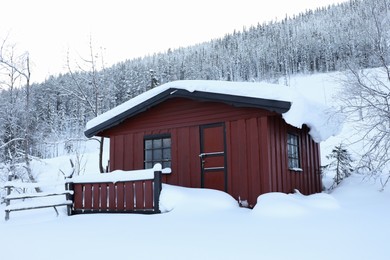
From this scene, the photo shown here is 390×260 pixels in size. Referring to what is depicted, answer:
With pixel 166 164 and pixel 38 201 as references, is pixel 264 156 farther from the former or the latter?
pixel 38 201

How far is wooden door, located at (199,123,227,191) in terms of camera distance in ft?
28.2

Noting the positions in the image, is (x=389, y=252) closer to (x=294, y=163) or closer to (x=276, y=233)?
(x=276, y=233)

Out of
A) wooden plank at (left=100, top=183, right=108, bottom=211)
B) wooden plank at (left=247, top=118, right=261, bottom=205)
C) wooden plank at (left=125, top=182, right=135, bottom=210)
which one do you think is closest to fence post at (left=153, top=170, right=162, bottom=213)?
wooden plank at (left=125, top=182, right=135, bottom=210)

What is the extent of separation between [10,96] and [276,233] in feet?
62.9

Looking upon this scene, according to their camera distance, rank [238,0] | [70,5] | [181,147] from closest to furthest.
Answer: [181,147] → [238,0] → [70,5]

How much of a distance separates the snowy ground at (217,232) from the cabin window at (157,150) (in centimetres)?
204

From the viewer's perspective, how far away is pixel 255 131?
810cm

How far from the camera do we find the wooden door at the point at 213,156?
859 cm

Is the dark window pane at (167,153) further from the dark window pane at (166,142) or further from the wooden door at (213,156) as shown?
the wooden door at (213,156)

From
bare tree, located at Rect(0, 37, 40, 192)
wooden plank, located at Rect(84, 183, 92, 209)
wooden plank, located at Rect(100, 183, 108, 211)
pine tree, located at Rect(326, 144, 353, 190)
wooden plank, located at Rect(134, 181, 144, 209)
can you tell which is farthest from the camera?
bare tree, located at Rect(0, 37, 40, 192)

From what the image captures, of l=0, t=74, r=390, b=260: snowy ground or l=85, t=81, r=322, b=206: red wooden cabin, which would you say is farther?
l=85, t=81, r=322, b=206: red wooden cabin

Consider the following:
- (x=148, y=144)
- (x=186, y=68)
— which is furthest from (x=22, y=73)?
(x=186, y=68)

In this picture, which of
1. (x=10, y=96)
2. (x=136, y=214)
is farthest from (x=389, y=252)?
(x=10, y=96)

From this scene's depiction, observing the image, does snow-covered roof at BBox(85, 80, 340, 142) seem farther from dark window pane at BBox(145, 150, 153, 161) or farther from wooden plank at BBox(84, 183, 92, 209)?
wooden plank at BBox(84, 183, 92, 209)
